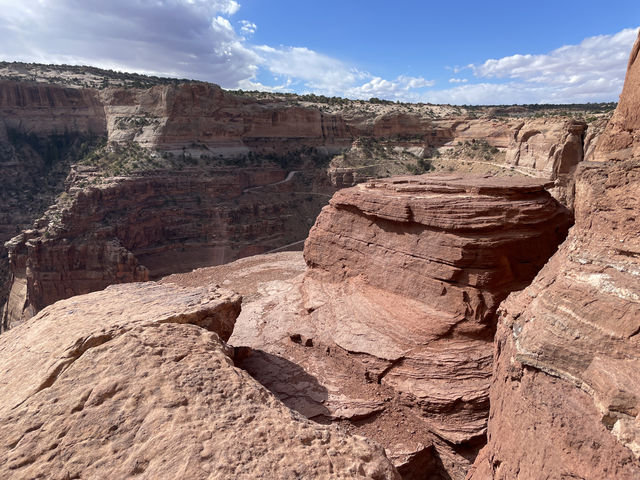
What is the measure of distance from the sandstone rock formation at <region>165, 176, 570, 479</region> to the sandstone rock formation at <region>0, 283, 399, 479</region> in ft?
13.5

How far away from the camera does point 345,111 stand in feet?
173

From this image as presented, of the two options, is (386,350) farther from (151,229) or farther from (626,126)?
(151,229)

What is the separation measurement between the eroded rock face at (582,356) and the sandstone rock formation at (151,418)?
7.25 feet

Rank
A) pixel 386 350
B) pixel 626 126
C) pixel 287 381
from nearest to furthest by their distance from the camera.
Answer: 1. pixel 626 126
2. pixel 287 381
3. pixel 386 350

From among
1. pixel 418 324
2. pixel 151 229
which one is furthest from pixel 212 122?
pixel 418 324

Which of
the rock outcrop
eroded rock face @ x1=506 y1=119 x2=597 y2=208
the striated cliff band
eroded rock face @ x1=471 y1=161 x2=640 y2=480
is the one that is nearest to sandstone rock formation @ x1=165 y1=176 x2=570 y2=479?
the rock outcrop

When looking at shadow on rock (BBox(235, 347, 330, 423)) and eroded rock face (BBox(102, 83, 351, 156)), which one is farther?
eroded rock face (BBox(102, 83, 351, 156))

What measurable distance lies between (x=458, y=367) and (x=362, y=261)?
4.52m

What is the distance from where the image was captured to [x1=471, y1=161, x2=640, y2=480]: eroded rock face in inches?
171

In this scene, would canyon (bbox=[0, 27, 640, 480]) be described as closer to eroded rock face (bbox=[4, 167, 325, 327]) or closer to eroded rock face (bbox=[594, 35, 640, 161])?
eroded rock face (bbox=[594, 35, 640, 161])

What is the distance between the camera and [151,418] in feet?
14.4

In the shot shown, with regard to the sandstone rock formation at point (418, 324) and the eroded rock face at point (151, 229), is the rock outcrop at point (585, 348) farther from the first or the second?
the eroded rock face at point (151, 229)

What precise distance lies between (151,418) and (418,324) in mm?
7135

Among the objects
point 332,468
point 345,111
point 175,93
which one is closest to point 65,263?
point 175,93
